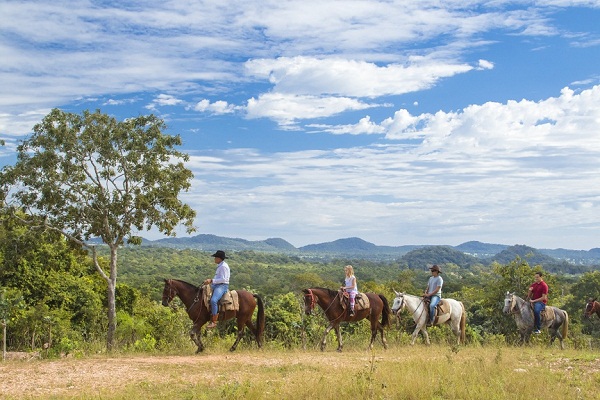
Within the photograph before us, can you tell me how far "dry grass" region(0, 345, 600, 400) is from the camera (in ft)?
33.1

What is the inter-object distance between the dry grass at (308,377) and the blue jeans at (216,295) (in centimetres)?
120

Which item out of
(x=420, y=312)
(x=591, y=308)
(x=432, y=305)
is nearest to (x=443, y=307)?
(x=432, y=305)

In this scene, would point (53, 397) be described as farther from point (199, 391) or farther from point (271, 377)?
point (271, 377)

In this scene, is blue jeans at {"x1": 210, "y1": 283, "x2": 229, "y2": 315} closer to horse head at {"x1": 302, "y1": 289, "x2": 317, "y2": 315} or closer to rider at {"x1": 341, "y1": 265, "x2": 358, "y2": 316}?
horse head at {"x1": 302, "y1": 289, "x2": 317, "y2": 315}

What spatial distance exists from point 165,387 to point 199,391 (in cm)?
77

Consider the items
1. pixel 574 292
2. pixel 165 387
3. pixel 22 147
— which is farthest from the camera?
pixel 574 292

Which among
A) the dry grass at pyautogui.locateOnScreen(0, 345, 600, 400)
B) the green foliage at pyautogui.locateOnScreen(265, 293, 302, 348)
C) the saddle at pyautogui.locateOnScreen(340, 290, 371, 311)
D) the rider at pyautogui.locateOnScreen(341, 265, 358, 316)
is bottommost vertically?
the green foliage at pyautogui.locateOnScreen(265, 293, 302, 348)

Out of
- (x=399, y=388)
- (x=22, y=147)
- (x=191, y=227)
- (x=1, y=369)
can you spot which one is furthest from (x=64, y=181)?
(x=399, y=388)

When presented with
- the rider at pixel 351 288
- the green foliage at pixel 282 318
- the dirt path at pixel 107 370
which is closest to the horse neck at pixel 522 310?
the rider at pixel 351 288

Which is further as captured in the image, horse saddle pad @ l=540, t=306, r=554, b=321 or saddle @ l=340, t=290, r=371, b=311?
horse saddle pad @ l=540, t=306, r=554, b=321

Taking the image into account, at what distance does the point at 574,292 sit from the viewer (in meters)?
51.4

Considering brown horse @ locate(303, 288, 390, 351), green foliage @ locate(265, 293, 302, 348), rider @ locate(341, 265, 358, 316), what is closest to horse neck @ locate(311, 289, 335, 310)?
brown horse @ locate(303, 288, 390, 351)

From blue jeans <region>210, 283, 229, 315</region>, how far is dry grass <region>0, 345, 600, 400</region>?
120 centimetres

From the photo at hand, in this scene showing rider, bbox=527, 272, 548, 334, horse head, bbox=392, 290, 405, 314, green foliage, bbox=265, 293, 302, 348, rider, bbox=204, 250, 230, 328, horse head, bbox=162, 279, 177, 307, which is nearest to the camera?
rider, bbox=204, 250, 230, 328
